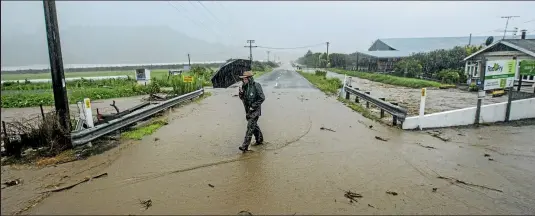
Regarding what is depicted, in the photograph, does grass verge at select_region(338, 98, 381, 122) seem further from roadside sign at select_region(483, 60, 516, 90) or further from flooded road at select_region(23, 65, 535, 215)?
roadside sign at select_region(483, 60, 516, 90)

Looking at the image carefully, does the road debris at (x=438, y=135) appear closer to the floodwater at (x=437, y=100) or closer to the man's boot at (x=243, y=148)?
the floodwater at (x=437, y=100)

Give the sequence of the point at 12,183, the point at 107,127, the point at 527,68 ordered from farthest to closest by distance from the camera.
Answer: the point at 527,68 → the point at 107,127 → the point at 12,183

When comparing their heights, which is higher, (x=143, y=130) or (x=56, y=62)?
(x=56, y=62)

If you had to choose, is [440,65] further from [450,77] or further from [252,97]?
[252,97]

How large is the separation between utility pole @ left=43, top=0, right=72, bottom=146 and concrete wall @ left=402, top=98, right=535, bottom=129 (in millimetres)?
8085

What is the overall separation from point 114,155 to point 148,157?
68 cm

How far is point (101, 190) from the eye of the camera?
13.9ft

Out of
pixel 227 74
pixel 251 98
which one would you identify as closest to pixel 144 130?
pixel 251 98

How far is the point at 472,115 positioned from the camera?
8391 mm

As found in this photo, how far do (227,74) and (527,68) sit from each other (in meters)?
19.1

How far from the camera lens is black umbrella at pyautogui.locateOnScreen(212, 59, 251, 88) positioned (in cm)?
2273

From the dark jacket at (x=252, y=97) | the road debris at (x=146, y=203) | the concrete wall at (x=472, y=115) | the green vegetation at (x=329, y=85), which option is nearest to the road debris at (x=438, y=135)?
the concrete wall at (x=472, y=115)

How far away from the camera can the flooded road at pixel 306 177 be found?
3.80m

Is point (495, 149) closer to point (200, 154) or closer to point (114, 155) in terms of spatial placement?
point (200, 154)
